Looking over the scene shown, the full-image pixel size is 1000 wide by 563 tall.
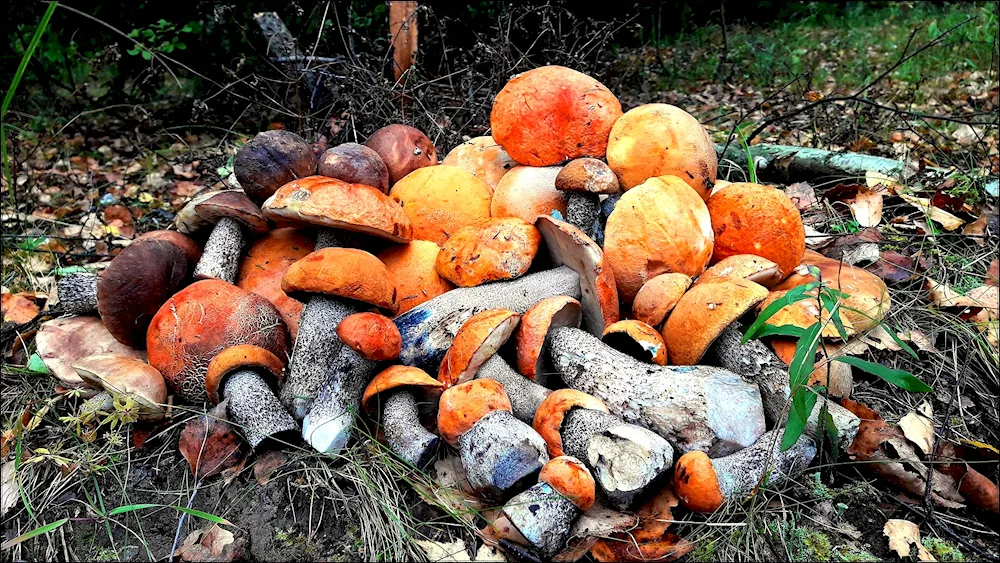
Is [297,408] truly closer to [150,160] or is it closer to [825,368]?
[825,368]

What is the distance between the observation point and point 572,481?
2.34m

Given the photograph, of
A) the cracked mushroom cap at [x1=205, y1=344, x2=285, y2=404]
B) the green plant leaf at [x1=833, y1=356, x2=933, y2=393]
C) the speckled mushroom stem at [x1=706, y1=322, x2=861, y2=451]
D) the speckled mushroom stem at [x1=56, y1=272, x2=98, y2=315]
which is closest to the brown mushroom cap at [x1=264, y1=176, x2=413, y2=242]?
the cracked mushroom cap at [x1=205, y1=344, x2=285, y2=404]

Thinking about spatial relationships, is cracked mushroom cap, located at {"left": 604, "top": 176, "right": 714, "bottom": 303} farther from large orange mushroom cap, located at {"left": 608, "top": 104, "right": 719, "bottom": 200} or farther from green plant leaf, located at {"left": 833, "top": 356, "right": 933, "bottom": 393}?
green plant leaf, located at {"left": 833, "top": 356, "right": 933, "bottom": 393}

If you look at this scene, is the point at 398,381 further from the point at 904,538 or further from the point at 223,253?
the point at 904,538

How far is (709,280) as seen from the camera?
300 cm

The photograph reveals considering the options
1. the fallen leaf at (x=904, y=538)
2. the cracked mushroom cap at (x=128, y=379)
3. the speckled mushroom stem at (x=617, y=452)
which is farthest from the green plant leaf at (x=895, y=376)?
the cracked mushroom cap at (x=128, y=379)

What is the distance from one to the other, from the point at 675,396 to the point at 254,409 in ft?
5.92

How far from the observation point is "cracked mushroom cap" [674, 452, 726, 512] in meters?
2.40

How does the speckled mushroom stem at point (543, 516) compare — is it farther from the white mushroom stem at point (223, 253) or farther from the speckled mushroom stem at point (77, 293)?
the speckled mushroom stem at point (77, 293)

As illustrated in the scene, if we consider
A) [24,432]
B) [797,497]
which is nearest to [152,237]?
[24,432]

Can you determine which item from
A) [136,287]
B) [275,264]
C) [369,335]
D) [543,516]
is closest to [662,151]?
[369,335]

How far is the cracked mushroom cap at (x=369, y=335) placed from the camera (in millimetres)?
2723

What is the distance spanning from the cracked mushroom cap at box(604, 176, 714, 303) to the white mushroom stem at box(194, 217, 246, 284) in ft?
6.55

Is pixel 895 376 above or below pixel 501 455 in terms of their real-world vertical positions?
above
